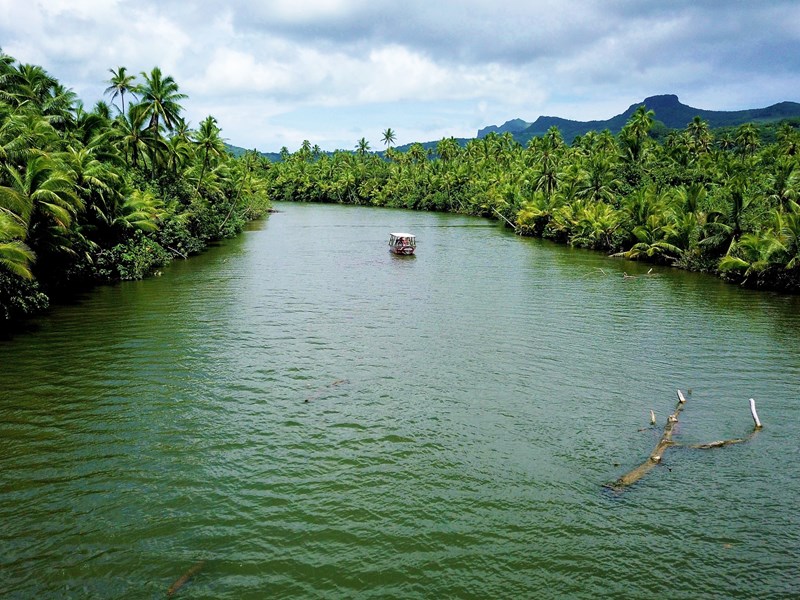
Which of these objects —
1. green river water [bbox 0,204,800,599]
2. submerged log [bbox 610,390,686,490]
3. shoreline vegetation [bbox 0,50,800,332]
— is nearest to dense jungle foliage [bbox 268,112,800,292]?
shoreline vegetation [bbox 0,50,800,332]

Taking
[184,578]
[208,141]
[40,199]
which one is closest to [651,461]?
[184,578]

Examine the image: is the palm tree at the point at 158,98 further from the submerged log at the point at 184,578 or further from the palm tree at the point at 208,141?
the submerged log at the point at 184,578

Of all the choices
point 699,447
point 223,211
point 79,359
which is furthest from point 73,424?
point 223,211

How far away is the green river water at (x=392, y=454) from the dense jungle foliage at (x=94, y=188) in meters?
3.52

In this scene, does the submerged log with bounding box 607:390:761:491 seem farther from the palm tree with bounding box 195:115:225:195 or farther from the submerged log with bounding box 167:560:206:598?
the palm tree with bounding box 195:115:225:195

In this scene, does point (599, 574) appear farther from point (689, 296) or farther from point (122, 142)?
point (122, 142)

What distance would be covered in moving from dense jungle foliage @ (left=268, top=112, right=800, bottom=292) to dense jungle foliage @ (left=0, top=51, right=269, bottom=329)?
37751mm

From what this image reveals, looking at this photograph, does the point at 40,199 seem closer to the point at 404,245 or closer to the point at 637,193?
the point at 404,245

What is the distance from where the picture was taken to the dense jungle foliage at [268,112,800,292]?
37781 millimetres

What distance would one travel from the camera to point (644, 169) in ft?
212

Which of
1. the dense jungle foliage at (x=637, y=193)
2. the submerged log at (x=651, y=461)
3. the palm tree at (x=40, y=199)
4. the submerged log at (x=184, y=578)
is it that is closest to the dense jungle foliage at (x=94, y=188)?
the palm tree at (x=40, y=199)

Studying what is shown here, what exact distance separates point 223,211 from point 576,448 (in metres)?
55.5

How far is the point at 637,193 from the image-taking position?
5212cm

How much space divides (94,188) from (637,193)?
44.1 metres
